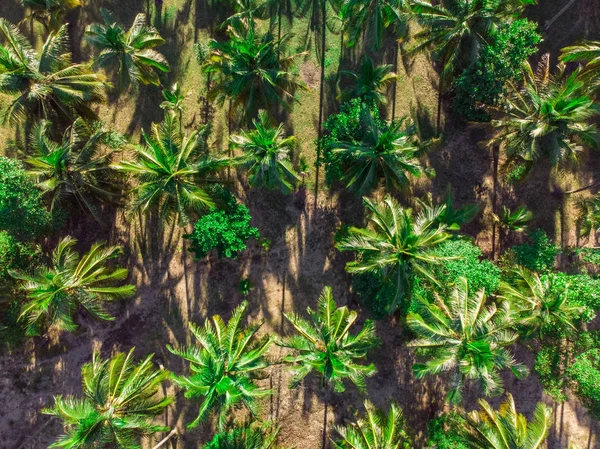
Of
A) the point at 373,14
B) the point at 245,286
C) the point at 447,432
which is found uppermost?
the point at 373,14

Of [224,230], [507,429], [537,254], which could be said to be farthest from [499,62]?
[507,429]

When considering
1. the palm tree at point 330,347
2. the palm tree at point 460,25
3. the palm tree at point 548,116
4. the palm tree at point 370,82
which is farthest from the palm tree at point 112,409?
the palm tree at point 460,25

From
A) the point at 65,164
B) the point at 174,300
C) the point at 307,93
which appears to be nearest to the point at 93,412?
the point at 174,300

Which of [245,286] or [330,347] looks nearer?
[330,347]

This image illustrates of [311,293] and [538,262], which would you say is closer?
[538,262]

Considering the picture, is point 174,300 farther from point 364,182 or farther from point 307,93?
point 307,93

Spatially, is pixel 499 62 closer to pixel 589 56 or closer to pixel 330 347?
pixel 589 56

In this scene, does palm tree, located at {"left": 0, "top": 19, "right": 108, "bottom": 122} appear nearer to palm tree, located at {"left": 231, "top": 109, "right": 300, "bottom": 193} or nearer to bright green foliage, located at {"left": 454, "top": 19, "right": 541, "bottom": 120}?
palm tree, located at {"left": 231, "top": 109, "right": 300, "bottom": 193}
